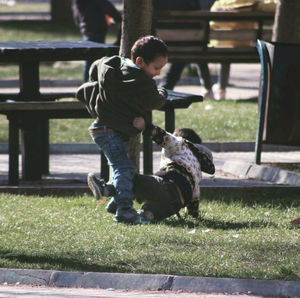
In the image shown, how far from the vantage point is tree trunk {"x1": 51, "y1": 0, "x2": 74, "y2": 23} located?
3117 centimetres

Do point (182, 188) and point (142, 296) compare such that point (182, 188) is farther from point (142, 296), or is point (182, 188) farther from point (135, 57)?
point (142, 296)

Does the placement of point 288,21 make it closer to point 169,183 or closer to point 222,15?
point 169,183

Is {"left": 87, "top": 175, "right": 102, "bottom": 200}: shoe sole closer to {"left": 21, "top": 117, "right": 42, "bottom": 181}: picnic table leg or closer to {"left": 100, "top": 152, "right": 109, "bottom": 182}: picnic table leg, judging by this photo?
{"left": 100, "top": 152, "right": 109, "bottom": 182}: picnic table leg

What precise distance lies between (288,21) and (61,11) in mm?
21935

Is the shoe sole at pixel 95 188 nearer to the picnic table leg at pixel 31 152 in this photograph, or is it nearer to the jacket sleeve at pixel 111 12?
the picnic table leg at pixel 31 152

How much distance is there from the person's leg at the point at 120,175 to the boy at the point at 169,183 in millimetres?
88

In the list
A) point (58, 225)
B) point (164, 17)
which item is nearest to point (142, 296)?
point (58, 225)

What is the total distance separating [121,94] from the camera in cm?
701

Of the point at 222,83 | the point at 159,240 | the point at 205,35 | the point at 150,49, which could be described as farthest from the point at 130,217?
the point at 222,83

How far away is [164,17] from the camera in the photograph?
14820 millimetres

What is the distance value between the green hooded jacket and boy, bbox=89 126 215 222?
0.19 meters

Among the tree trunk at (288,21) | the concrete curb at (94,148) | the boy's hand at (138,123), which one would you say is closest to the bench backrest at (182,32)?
the concrete curb at (94,148)

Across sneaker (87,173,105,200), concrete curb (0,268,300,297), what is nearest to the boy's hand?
sneaker (87,173,105,200)

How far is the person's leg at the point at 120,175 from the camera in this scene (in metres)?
7.09
